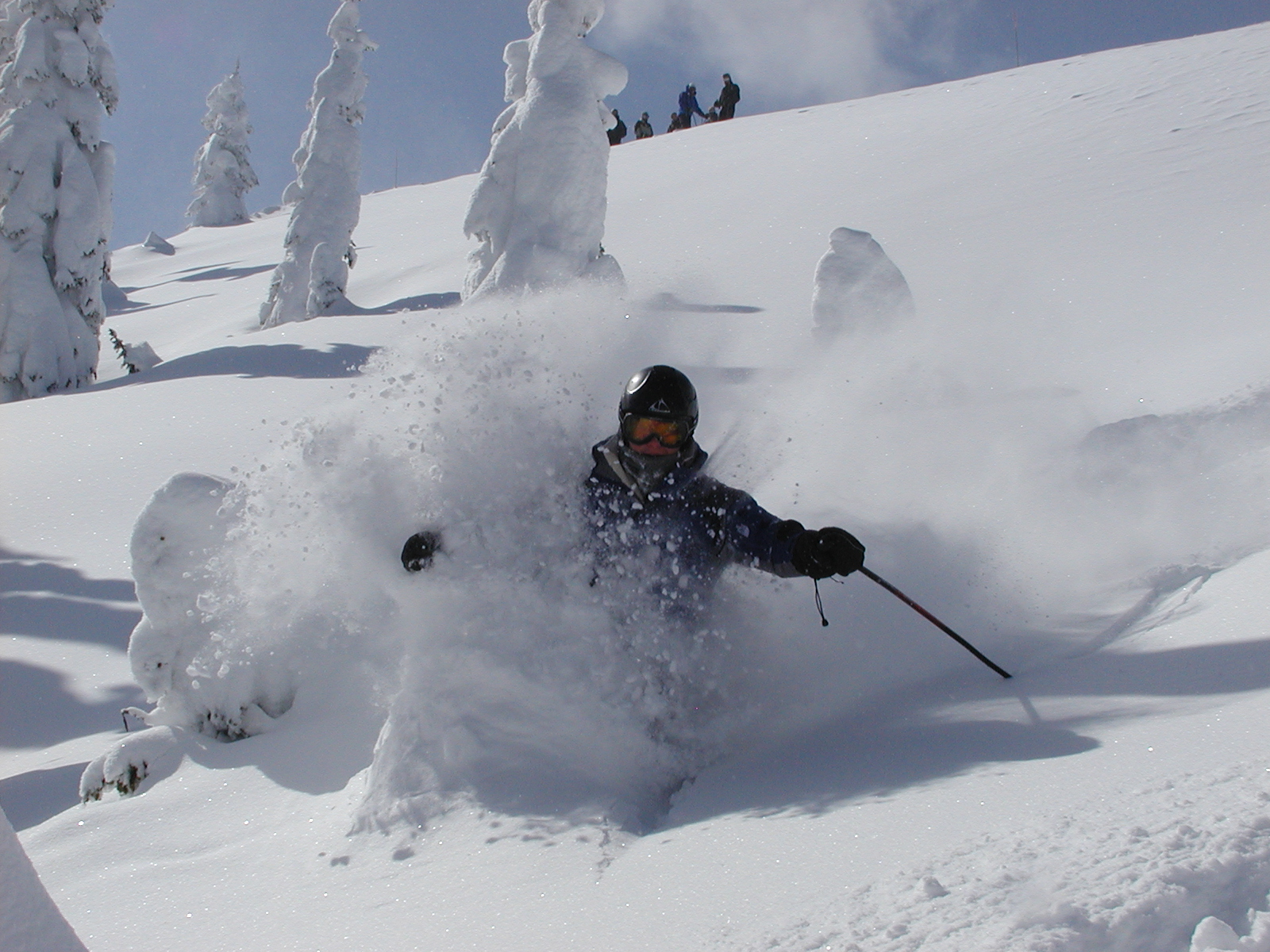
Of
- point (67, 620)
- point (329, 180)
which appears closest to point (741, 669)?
point (67, 620)

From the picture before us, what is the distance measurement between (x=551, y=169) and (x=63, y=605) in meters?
11.7

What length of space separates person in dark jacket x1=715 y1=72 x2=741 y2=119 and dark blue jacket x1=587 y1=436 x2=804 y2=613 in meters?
33.8

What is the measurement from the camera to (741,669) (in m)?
3.77

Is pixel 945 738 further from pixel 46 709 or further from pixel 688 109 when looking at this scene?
pixel 688 109

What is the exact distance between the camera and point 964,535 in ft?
15.6

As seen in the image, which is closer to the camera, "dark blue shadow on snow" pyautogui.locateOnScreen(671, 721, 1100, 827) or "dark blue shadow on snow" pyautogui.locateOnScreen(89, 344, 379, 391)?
"dark blue shadow on snow" pyautogui.locateOnScreen(671, 721, 1100, 827)

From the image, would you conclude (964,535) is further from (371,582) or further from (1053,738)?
(371,582)

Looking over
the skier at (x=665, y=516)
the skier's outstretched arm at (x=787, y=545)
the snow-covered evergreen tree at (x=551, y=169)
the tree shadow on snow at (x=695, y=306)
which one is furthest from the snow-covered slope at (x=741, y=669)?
the snow-covered evergreen tree at (x=551, y=169)

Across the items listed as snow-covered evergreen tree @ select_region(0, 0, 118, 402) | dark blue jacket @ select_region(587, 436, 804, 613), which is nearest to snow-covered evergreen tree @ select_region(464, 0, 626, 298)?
snow-covered evergreen tree @ select_region(0, 0, 118, 402)

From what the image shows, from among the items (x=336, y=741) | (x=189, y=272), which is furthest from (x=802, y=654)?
(x=189, y=272)

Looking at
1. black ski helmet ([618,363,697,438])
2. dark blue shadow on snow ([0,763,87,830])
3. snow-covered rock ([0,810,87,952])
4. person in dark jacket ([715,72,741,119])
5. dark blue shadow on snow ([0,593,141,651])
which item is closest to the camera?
snow-covered rock ([0,810,87,952])

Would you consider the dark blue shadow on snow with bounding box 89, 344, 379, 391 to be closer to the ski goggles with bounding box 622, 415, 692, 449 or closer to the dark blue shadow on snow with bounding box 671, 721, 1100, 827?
the ski goggles with bounding box 622, 415, 692, 449

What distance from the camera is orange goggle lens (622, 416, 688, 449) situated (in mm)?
3764

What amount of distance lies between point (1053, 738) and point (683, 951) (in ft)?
4.73
